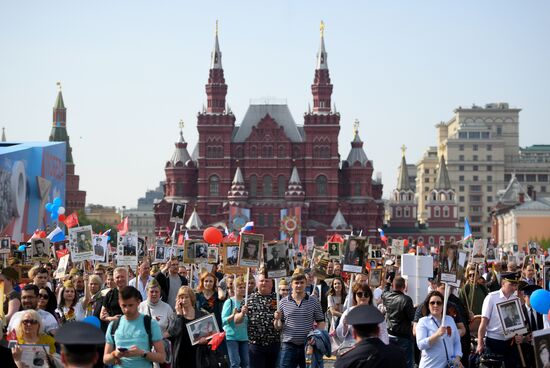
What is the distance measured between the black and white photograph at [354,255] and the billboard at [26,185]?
38.5 metres

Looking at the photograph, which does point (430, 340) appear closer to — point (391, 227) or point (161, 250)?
point (161, 250)

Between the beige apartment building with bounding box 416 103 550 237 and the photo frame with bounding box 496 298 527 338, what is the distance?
480ft

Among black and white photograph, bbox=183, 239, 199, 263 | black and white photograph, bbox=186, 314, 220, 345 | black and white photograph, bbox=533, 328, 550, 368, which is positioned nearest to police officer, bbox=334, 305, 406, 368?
black and white photograph, bbox=533, 328, 550, 368

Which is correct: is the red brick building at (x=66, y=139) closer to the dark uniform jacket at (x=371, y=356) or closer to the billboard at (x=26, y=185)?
the billboard at (x=26, y=185)

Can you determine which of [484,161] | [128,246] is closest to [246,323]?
[128,246]

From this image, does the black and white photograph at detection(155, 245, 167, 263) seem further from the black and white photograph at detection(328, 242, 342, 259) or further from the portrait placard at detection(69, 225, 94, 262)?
the portrait placard at detection(69, 225, 94, 262)

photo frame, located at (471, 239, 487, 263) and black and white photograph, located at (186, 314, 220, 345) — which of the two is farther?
photo frame, located at (471, 239, 487, 263)

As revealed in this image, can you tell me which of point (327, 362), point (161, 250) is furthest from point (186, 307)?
point (161, 250)

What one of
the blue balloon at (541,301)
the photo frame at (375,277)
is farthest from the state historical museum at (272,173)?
the blue balloon at (541,301)

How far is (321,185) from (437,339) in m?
90.9

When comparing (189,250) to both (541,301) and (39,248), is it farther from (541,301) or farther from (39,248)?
(541,301)

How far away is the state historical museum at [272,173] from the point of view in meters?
101

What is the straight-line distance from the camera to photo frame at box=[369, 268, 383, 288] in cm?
1823

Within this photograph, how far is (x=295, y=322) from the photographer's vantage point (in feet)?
40.8
